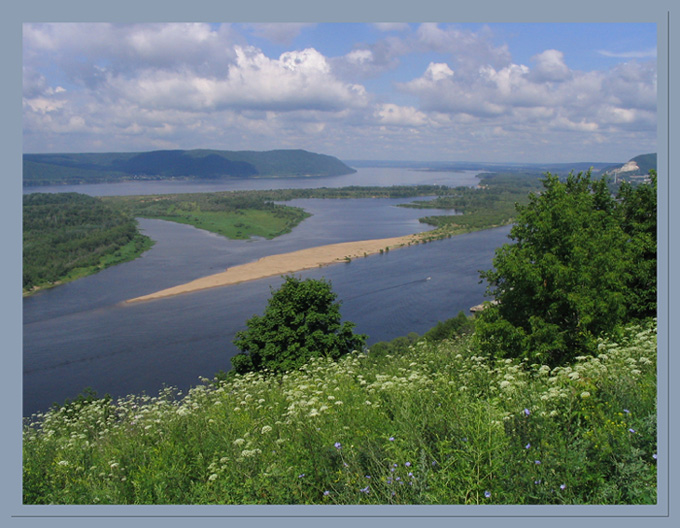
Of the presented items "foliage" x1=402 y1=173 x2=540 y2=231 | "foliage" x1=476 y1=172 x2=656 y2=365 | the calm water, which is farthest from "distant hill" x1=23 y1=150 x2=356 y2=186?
"foliage" x1=476 y1=172 x2=656 y2=365

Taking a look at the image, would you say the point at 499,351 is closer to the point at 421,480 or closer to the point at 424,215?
the point at 421,480

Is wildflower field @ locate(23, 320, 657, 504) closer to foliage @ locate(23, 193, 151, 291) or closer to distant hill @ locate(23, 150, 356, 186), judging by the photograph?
foliage @ locate(23, 193, 151, 291)

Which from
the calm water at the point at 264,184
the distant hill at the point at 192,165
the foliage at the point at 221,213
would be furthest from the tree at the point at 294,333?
the distant hill at the point at 192,165

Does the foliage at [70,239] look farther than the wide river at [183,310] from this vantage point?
Yes

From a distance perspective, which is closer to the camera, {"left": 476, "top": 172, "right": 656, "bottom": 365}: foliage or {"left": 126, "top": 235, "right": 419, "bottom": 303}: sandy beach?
{"left": 476, "top": 172, "right": 656, "bottom": 365}: foliage

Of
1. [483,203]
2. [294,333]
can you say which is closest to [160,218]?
[483,203]

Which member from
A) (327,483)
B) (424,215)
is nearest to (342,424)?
(327,483)

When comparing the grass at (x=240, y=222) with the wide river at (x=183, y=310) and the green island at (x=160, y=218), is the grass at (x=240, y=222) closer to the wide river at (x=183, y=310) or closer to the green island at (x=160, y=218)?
the green island at (x=160, y=218)
